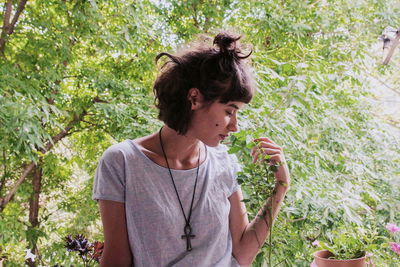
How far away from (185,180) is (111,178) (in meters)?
0.18

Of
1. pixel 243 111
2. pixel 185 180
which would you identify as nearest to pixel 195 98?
pixel 185 180

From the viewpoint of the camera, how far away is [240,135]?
3.60 feet

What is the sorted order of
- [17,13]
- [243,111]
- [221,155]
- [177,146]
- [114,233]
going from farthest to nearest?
[17,13], [243,111], [221,155], [177,146], [114,233]

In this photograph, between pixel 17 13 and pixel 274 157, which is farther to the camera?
pixel 17 13

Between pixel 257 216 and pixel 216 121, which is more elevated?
pixel 216 121

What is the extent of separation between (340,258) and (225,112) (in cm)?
47

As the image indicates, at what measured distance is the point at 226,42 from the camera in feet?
3.27

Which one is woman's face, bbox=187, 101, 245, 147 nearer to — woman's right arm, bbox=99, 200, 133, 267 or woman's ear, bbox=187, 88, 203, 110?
woman's ear, bbox=187, 88, 203, 110

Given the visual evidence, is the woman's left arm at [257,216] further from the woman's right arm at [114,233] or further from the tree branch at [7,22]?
the tree branch at [7,22]

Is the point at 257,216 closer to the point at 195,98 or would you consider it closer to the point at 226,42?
the point at 195,98

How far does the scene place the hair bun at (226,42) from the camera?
3.26ft

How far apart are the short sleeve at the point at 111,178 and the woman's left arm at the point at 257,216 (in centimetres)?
31

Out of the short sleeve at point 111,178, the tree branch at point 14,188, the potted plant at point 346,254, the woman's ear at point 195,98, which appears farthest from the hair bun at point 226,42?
the tree branch at point 14,188

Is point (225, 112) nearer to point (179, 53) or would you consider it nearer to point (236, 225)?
point (179, 53)
